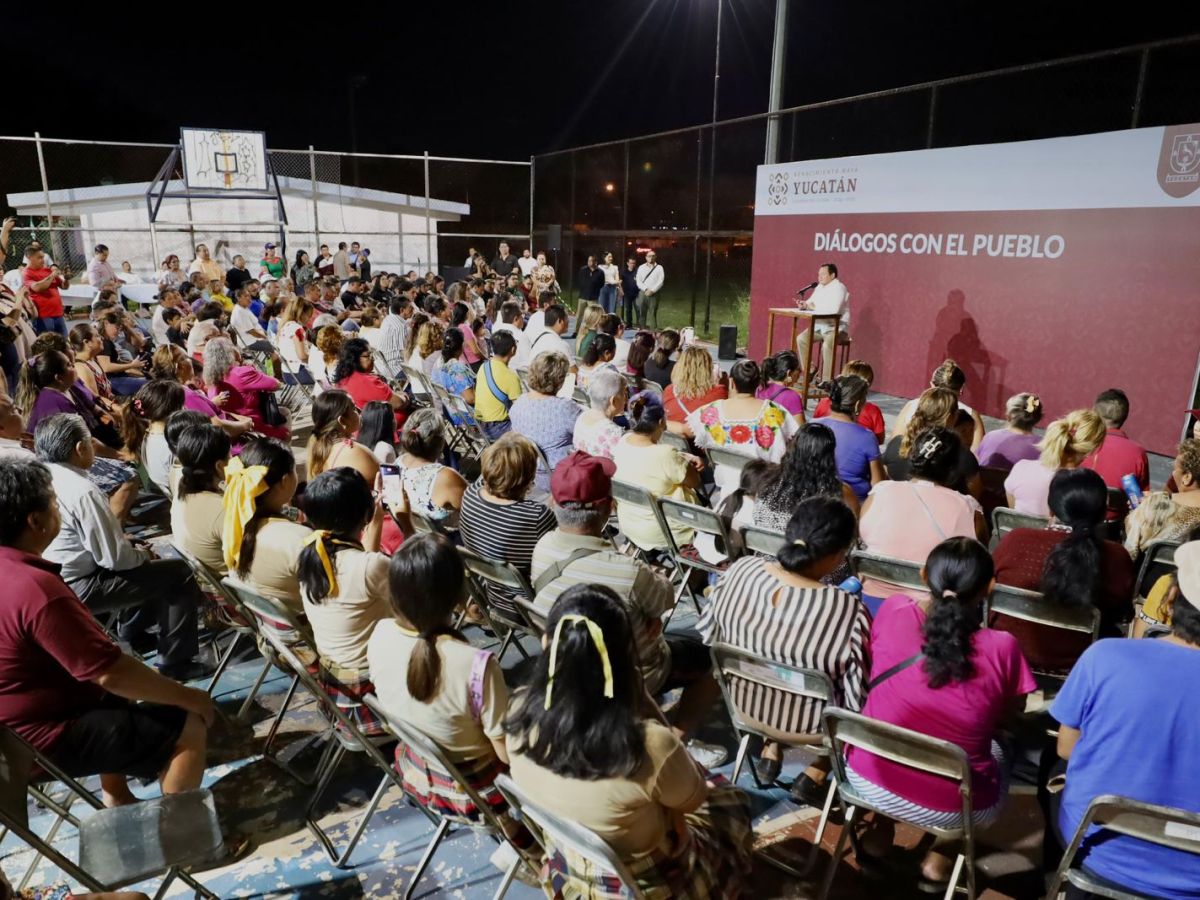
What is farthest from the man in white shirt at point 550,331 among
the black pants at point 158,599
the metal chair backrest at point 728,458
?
the black pants at point 158,599

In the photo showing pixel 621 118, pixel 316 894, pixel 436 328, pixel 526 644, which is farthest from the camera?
pixel 621 118

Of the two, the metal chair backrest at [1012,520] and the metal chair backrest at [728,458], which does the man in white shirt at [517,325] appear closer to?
the metal chair backrest at [728,458]

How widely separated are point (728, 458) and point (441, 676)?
9.37 feet

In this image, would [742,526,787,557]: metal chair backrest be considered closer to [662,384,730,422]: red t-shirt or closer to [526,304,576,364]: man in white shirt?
[662,384,730,422]: red t-shirt

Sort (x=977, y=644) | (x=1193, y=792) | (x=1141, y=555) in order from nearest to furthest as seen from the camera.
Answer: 1. (x=1193, y=792)
2. (x=977, y=644)
3. (x=1141, y=555)

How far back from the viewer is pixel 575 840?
1880 millimetres

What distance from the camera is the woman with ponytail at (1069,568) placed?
3.16 metres

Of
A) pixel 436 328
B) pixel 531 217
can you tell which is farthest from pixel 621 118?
pixel 436 328

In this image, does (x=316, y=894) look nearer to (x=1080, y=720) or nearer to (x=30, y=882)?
(x=30, y=882)

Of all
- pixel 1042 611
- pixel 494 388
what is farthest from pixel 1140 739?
pixel 494 388

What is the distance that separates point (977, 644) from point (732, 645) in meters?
0.75

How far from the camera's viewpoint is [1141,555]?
3.78 meters

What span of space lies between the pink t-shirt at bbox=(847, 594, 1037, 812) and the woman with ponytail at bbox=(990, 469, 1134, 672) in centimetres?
93

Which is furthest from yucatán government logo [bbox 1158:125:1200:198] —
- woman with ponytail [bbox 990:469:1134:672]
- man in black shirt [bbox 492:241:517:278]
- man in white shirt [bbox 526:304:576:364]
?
man in black shirt [bbox 492:241:517:278]
